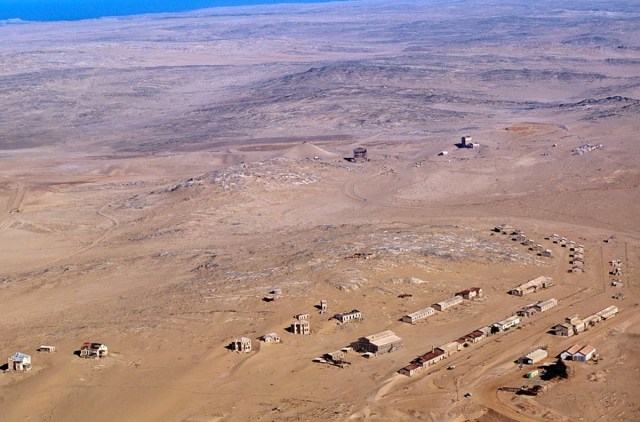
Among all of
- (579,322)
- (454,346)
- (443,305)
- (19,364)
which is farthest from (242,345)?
(579,322)

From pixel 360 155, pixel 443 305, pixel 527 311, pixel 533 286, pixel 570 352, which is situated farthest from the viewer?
pixel 360 155

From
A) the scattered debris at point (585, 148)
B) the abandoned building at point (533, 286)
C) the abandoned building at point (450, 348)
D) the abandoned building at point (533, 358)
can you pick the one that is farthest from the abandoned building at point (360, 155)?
the abandoned building at point (533, 358)

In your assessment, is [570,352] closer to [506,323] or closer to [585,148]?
[506,323]

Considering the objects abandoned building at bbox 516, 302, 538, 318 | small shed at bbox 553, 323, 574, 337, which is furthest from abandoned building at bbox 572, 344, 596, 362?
abandoned building at bbox 516, 302, 538, 318

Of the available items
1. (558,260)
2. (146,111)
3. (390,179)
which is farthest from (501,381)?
(146,111)

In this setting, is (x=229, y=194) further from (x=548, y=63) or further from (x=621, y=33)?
(x=621, y=33)
